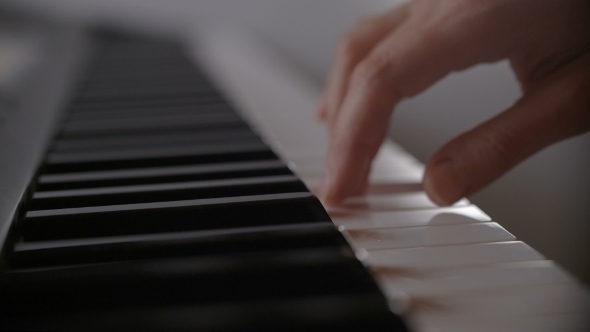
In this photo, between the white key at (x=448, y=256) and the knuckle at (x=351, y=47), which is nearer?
the white key at (x=448, y=256)

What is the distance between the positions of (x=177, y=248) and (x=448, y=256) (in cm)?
21

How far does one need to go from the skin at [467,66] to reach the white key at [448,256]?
0.11m

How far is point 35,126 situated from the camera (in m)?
0.81

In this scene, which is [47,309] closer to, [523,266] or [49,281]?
[49,281]

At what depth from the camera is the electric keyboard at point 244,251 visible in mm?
378

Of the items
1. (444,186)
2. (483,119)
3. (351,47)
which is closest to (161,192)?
(444,186)

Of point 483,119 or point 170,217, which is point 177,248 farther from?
point 483,119

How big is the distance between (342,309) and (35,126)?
1.93ft

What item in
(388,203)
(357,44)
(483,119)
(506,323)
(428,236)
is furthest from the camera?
(483,119)

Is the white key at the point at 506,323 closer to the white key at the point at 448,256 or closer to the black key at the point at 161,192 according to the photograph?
the white key at the point at 448,256

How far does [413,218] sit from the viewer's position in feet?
1.85

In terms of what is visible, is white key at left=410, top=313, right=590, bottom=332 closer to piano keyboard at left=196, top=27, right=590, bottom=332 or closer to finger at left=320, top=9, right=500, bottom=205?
piano keyboard at left=196, top=27, right=590, bottom=332

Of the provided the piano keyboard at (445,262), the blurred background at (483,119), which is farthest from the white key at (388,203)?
the blurred background at (483,119)

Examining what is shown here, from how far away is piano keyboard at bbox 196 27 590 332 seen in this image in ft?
1.23
